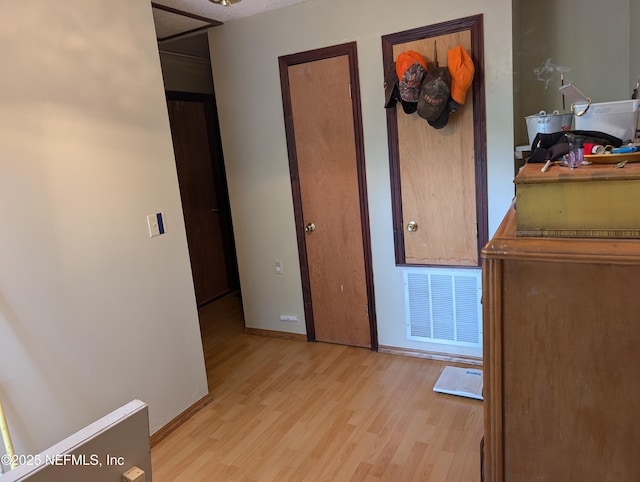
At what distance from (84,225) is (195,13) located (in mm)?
1687

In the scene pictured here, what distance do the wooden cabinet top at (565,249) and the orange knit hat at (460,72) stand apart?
167 cm

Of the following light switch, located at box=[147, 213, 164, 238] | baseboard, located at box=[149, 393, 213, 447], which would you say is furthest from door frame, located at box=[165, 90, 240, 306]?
light switch, located at box=[147, 213, 164, 238]

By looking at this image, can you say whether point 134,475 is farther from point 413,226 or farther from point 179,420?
point 413,226

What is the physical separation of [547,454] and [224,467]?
1.64 m

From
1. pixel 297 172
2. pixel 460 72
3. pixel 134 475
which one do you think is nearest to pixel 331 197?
pixel 297 172

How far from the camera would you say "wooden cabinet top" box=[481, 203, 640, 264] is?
90 cm

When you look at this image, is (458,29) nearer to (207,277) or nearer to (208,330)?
(208,330)

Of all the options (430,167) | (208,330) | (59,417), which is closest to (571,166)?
(430,167)

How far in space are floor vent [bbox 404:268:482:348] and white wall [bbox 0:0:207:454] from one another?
1.50m

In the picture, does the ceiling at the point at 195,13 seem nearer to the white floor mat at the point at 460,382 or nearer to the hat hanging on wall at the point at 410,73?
the hat hanging on wall at the point at 410,73

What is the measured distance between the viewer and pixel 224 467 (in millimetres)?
2193

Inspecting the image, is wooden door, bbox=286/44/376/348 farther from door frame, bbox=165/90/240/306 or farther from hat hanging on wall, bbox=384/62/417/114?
door frame, bbox=165/90/240/306

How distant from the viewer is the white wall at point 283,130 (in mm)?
2570

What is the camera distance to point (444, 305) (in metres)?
2.96
